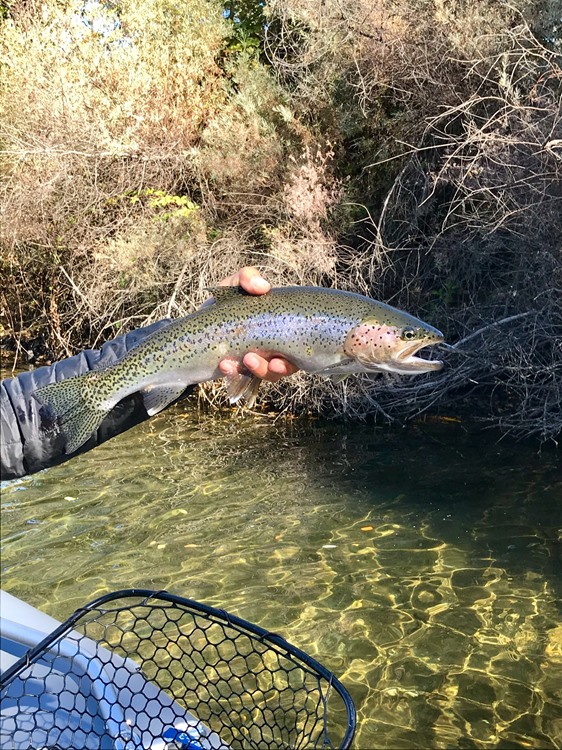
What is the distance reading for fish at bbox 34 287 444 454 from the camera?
318 centimetres

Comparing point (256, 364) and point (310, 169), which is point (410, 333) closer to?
point (256, 364)

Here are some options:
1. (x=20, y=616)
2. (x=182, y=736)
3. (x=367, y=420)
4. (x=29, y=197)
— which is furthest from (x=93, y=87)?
(x=182, y=736)

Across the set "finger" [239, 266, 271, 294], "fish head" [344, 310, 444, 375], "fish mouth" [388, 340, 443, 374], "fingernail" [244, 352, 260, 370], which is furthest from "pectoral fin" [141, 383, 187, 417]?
"fish mouth" [388, 340, 443, 374]

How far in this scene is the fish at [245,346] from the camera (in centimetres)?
318

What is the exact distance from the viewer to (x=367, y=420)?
1147 centimetres

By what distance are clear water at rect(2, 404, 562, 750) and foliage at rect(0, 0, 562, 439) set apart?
1.36m

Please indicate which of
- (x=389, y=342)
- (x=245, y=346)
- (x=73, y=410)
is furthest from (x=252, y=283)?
(x=73, y=410)

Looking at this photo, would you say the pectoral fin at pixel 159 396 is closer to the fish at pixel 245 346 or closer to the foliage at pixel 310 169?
the fish at pixel 245 346

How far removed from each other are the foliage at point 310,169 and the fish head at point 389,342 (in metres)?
5.95

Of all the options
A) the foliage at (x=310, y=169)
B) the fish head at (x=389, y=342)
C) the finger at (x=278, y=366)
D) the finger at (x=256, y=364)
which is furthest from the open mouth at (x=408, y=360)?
the foliage at (x=310, y=169)

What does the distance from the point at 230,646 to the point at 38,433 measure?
3.01 meters

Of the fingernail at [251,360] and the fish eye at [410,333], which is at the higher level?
the fish eye at [410,333]

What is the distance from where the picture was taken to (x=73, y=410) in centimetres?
330

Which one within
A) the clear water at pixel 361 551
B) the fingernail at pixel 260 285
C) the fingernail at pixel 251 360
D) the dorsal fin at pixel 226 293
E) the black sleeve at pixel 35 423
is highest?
the fingernail at pixel 260 285
